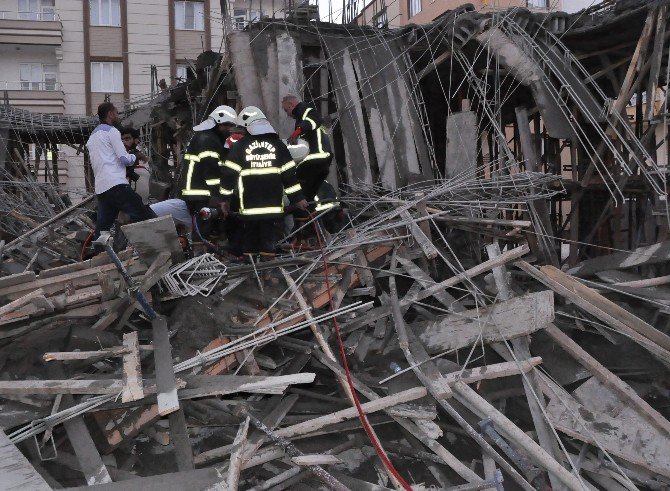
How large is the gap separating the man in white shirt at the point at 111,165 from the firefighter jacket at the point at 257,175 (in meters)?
1.12

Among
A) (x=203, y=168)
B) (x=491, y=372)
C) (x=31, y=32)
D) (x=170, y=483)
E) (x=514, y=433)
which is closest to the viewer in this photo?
(x=170, y=483)

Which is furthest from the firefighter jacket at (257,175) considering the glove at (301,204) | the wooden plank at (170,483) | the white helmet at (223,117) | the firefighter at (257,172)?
the wooden plank at (170,483)

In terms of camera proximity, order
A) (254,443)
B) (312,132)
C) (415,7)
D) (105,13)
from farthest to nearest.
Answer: (415,7), (105,13), (312,132), (254,443)

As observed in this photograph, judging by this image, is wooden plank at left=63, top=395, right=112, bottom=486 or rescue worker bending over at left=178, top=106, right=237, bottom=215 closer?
wooden plank at left=63, top=395, right=112, bottom=486

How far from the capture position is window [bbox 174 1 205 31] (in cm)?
2667

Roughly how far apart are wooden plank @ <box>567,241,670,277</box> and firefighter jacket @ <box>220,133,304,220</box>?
3.18m

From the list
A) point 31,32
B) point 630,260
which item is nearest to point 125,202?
point 630,260

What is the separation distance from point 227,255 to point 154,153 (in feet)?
31.0

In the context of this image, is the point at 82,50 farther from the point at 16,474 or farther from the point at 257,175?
the point at 16,474

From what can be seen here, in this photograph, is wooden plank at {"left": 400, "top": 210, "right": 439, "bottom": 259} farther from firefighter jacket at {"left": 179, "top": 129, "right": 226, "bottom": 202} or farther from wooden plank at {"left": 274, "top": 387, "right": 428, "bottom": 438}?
firefighter jacket at {"left": 179, "top": 129, "right": 226, "bottom": 202}

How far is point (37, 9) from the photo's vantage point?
1025 inches

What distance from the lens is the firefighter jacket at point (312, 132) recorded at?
22.8 ft

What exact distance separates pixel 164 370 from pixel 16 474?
1.21 m

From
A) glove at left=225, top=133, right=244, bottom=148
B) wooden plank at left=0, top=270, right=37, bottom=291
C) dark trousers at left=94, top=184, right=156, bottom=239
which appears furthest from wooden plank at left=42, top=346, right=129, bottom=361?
glove at left=225, top=133, right=244, bottom=148
